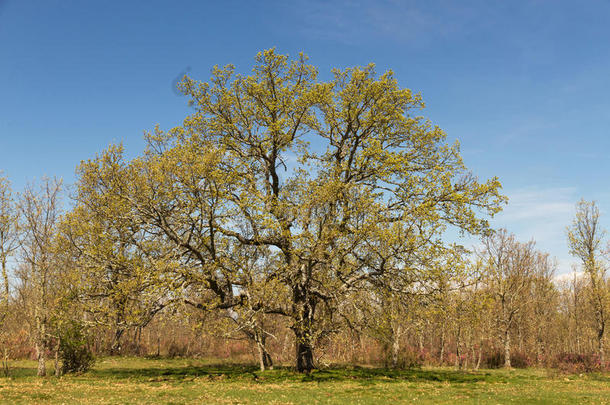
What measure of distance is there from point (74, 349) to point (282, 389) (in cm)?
1338

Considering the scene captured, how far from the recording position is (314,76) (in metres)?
29.6

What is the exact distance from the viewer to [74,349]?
1019 inches

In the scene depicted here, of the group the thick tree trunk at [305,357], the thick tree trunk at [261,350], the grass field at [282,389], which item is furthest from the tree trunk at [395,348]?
the thick tree trunk at [261,350]

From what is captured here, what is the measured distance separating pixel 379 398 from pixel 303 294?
9.64 meters

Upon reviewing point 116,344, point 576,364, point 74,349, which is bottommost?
point 576,364

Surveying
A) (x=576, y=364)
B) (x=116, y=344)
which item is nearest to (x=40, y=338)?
(x=116, y=344)

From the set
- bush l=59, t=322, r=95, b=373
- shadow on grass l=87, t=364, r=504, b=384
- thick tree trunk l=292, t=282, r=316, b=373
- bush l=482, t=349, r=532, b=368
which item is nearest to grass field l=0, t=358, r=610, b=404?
shadow on grass l=87, t=364, r=504, b=384

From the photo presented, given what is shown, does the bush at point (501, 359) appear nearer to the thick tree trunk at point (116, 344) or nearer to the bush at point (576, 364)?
the bush at point (576, 364)

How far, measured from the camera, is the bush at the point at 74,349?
2514 cm

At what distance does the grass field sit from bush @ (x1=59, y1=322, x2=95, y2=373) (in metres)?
1.02

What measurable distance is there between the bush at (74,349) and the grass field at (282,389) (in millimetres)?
1015

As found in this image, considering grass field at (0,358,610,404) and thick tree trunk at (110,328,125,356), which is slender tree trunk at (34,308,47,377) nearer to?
grass field at (0,358,610,404)

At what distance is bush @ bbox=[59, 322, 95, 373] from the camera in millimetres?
25141

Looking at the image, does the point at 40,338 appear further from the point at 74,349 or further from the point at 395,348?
the point at 395,348
